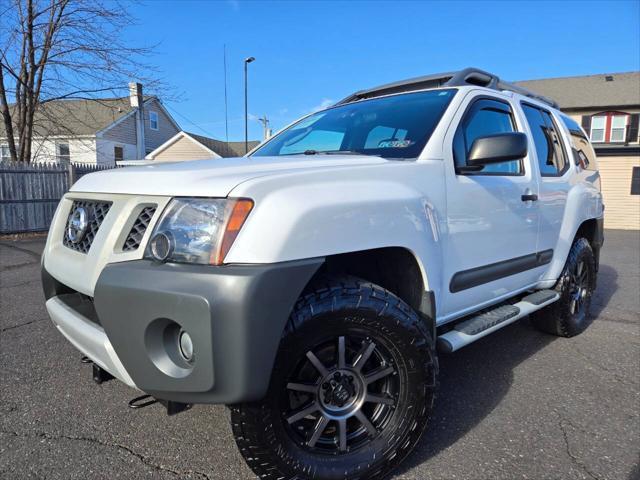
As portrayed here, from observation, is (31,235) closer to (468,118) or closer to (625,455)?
(468,118)

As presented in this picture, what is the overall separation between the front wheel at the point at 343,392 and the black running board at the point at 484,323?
374 mm

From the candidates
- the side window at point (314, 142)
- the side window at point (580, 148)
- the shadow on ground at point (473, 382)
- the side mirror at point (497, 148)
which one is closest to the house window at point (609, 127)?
the side window at point (580, 148)

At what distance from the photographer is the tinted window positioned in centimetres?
342

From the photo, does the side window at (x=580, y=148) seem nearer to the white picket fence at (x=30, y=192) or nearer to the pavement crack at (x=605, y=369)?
the pavement crack at (x=605, y=369)

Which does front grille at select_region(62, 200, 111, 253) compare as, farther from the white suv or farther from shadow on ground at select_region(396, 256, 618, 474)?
shadow on ground at select_region(396, 256, 618, 474)

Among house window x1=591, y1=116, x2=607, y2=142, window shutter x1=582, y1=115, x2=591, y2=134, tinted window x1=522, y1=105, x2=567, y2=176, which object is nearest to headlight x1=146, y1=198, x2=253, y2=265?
tinted window x1=522, y1=105, x2=567, y2=176

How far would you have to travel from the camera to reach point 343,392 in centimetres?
191

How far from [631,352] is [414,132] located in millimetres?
2794

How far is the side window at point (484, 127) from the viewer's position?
2527 mm

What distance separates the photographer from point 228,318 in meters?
1.45

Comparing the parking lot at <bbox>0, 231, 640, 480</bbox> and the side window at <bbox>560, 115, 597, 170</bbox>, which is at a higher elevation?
the side window at <bbox>560, 115, 597, 170</bbox>

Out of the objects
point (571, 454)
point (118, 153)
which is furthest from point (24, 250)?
point (118, 153)

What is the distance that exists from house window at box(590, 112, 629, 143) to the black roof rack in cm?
2338

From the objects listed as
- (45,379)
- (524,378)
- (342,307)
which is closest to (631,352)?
(524,378)
